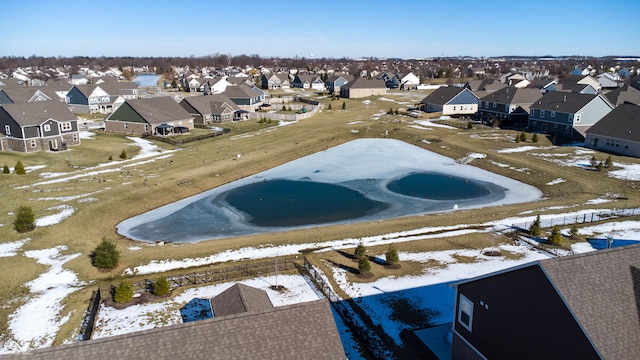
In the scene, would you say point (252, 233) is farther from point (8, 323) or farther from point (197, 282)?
point (8, 323)

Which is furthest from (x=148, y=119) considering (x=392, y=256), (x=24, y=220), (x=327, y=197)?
(x=392, y=256)

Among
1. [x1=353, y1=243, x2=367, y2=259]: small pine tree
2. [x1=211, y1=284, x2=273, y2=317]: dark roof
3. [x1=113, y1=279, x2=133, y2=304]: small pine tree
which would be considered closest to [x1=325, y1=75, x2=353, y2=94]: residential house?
[x1=353, y1=243, x2=367, y2=259]: small pine tree

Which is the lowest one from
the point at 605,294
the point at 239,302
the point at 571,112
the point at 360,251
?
the point at 360,251

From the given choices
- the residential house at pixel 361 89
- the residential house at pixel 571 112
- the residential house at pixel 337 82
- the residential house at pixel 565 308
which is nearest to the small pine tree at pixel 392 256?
the residential house at pixel 565 308

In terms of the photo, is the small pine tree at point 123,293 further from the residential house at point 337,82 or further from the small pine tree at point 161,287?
the residential house at point 337,82

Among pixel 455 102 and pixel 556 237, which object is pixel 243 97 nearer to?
pixel 455 102

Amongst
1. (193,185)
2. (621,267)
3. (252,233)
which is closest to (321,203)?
(252,233)

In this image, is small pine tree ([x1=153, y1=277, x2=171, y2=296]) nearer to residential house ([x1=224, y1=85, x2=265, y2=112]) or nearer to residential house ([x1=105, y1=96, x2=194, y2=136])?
residential house ([x1=105, y1=96, x2=194, y2=136])
